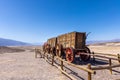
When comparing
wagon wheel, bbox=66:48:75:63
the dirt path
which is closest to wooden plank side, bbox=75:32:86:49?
wagon wheel, bbox=66:48:75:63

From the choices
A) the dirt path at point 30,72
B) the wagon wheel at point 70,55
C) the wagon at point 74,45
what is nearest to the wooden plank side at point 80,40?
the wagon at point 74,45

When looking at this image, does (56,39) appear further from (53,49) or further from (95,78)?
(95,78)

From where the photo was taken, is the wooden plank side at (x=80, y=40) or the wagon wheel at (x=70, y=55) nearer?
the wagon wheel at (x=70, y=55)

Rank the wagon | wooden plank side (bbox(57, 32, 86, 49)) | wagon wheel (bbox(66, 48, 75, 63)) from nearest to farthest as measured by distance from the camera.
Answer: wagon wheel (bbox(66, 48, 75, 63)) < the wagon < wooden plank side (bbox(57, 32, 86, 49))

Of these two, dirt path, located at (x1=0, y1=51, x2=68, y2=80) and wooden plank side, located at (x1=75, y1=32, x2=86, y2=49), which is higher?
wooden plank side, located at (x1=75, y1=32, x2=86, y2=49)

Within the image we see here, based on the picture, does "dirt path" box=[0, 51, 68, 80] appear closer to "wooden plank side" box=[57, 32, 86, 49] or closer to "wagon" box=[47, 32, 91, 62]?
"wagon" box=[47, 32, 91, 62]

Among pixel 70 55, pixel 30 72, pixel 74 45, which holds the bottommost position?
pixel 30 72

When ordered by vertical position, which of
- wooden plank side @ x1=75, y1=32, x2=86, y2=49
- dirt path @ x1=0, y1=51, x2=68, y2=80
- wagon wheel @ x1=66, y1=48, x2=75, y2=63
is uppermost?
wooden plank side @ x1=75, y1=32, x2=86, y2=49

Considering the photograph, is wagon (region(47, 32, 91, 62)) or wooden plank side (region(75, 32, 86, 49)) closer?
wagon (region(47, 32, 91, 62))

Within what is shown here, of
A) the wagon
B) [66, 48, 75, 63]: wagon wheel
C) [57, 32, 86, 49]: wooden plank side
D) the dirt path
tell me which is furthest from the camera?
[57, 32, 86, 49]: wooden plank side

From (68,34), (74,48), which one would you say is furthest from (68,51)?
(68,34)

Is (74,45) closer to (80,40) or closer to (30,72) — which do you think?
(80,40)

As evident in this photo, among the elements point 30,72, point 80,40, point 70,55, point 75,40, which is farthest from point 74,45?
point 30,72

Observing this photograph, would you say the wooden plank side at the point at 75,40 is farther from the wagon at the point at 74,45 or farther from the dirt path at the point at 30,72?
the dirt path at the point at 30,72
